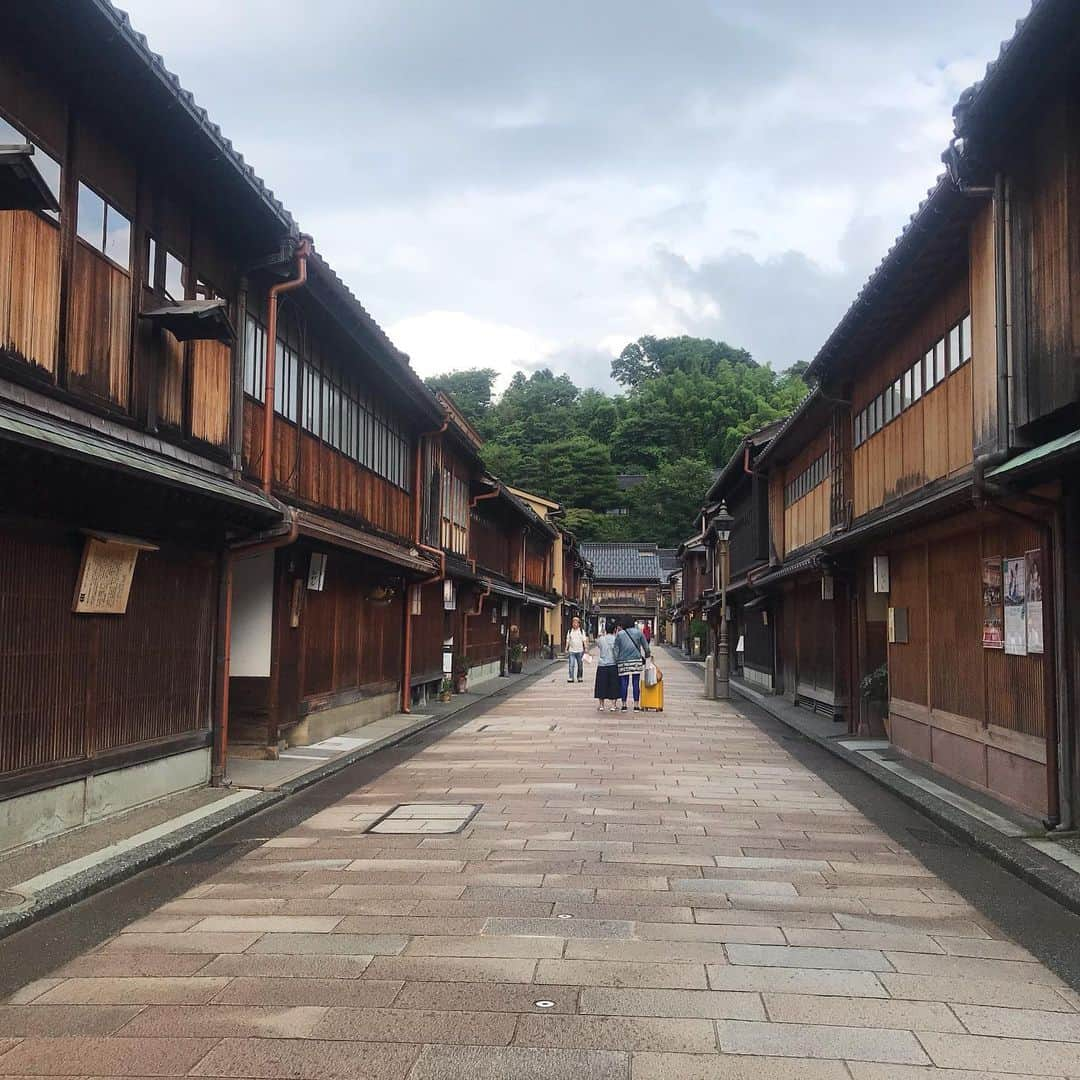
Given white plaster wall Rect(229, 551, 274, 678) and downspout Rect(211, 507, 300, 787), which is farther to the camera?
white plaster wall Rect(229, 551, 274, 678)

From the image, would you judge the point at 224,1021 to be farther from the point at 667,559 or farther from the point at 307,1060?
the point at 667,559

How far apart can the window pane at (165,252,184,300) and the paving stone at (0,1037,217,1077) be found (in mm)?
7704

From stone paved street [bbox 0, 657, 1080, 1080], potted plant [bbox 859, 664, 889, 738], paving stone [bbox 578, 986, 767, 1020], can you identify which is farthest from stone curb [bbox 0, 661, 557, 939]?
potted plant [bbox 859, 664, 889, 738]

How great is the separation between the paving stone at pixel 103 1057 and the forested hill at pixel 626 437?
228ft

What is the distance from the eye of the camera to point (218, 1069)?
14.7 feet

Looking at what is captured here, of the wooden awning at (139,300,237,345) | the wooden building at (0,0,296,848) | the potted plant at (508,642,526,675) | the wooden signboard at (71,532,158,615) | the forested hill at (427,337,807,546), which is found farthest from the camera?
the forested hill at (427,337,807,546)

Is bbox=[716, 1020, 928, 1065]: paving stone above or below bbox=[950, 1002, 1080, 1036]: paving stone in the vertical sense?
above

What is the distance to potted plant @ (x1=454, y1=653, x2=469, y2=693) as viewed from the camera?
91.2ft

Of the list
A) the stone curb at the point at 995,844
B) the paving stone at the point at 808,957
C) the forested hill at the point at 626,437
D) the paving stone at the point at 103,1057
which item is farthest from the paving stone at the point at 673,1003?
the forested hill at the point at 626,437

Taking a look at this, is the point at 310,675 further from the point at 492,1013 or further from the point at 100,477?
the point at 492,1013

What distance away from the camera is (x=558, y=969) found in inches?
225

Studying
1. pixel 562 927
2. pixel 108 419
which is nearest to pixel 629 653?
pixel 108 419

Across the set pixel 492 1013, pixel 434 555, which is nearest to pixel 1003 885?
pixel 492 1013

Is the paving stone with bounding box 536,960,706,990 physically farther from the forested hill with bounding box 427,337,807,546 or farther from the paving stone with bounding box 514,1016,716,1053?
the forested hill with bounding box 427,337,807,546
